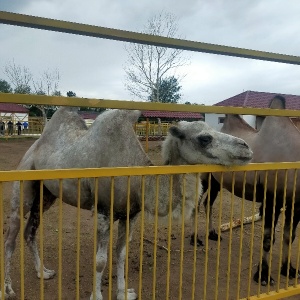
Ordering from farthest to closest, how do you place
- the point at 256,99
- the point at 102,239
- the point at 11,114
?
the point at 256,99
the point at 11,114
the point at 102,239

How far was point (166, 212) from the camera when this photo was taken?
3.02 m

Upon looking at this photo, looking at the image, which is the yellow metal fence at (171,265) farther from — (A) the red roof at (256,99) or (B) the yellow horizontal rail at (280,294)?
(A) the red roof at (256,99)

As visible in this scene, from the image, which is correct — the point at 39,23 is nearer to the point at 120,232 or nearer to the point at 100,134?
the point at 100,134

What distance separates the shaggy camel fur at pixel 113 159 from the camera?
2938 millimetres

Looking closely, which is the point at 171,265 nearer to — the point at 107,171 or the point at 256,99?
the point at 107,171

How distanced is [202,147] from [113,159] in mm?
914

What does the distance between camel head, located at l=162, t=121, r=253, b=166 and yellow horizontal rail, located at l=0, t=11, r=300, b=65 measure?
615 mm

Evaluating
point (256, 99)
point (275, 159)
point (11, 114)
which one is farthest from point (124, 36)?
point (11, 114)

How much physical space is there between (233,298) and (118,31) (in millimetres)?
3066

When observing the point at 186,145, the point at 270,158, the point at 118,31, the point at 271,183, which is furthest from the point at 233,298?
the point at 118,31

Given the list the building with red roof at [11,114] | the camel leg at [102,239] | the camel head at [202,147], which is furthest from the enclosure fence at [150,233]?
the building with red roof at [11,114]

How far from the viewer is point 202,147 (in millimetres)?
2932

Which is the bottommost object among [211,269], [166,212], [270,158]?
[211,269]

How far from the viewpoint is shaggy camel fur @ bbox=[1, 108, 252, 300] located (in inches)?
116
